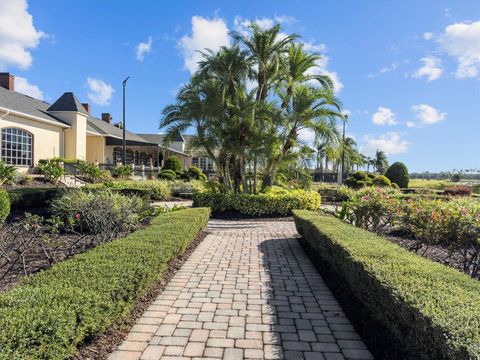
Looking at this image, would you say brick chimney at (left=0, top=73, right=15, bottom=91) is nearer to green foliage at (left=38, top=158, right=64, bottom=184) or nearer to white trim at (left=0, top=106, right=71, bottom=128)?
white trim at (left=0, top=106, right=71, bottom=128)

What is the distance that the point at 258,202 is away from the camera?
1245 centimetres

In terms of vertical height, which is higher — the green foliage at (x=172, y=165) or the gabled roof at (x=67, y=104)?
the gabled roof at (x=67, y=104)

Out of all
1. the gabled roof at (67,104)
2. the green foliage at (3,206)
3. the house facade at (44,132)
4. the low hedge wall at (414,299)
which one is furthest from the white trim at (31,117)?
the low hedge wall at (414,299)

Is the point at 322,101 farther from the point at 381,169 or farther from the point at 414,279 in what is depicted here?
the point at 381,169

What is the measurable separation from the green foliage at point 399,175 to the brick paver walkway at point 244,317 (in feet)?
89.2

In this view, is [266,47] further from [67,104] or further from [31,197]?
[67,104]

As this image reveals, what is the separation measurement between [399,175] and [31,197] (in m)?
28.4

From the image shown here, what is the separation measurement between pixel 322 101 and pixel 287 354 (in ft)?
35.6

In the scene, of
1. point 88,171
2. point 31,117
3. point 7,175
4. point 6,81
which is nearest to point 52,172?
point 88,171

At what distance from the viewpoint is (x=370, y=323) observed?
3.45 metres

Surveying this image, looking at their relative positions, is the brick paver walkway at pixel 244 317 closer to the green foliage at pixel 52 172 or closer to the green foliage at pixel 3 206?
the green foliage at pixel 3 206

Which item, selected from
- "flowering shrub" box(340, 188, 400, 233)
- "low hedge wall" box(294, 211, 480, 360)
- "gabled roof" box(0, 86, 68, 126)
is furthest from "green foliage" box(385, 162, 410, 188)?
"low hedge wall" box(294, 211, 480, 360)

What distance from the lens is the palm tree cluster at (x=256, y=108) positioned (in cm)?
1241

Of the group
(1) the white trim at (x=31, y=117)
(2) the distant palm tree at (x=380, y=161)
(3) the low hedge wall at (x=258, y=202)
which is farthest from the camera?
(2) the distant palm tree at (x=380, y=161)
